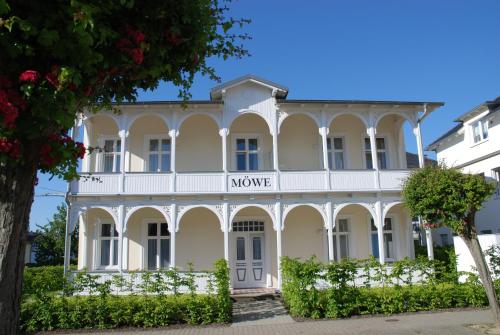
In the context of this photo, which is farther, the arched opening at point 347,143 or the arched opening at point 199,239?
the arched opening at point 347,143

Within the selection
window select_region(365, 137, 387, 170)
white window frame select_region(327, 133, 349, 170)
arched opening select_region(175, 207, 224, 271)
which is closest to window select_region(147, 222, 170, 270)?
arched opening select_region(175, 207, 224, 271)

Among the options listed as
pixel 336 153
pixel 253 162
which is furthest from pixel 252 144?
pixel 336 153

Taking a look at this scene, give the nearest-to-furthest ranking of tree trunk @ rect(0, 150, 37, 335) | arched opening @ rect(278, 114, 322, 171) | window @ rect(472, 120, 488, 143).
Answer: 1. tree trunk @ rect(0, 150, 37, 335)
2. arched opening @ rect(278, 114, 322, 171)
3. window @ rect(472, 120, 488, 143)

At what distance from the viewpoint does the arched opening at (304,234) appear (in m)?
18.1

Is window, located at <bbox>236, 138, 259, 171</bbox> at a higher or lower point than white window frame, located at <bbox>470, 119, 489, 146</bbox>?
lower

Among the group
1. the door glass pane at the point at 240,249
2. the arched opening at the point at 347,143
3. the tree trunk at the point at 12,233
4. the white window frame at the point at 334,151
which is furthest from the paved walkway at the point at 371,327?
the arched opening at the point at 347,143

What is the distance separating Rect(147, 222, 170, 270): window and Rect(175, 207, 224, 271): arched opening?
537 mm

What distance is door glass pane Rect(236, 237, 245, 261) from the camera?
59.3ft

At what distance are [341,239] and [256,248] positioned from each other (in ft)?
12.4

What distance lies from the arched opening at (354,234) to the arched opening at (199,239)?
5152 mm

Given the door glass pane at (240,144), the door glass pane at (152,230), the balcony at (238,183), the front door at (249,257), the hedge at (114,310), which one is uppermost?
the door glass pane at (240,144)

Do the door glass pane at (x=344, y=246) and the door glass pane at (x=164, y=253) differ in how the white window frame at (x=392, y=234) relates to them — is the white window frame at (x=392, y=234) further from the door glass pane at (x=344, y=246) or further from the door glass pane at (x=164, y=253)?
the door glass pane at (x=164, y=253)

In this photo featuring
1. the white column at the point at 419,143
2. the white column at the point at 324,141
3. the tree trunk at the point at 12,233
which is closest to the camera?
the tree trunk at the point at 12,233

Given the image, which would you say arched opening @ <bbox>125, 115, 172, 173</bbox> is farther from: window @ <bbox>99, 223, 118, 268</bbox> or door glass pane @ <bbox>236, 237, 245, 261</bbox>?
door glass pane @ <bbox>236, 237, 245, 261</bbox>
